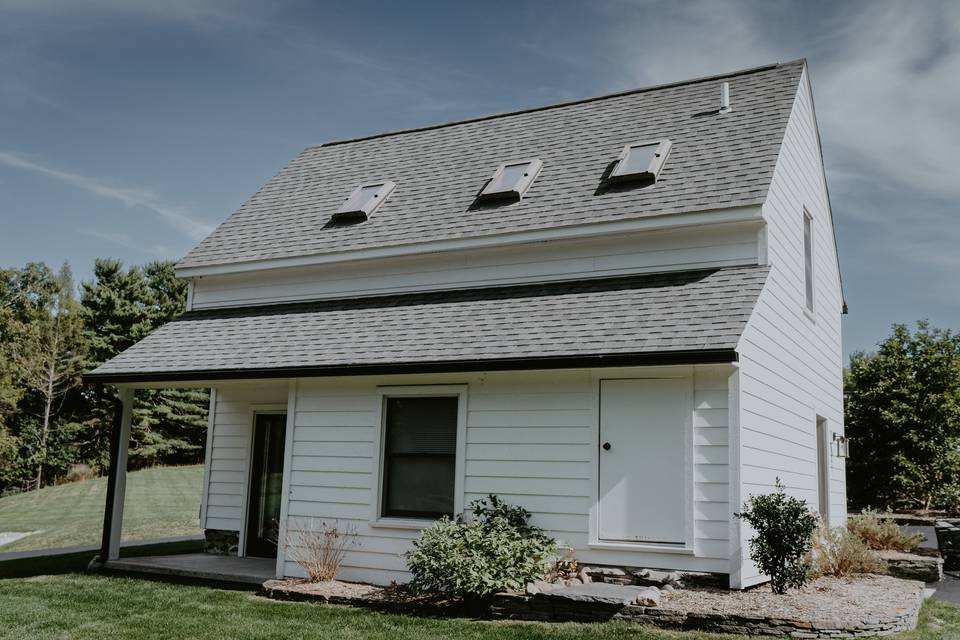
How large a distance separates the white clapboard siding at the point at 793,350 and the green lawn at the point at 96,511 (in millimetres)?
12815

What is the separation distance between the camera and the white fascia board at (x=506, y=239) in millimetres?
9438

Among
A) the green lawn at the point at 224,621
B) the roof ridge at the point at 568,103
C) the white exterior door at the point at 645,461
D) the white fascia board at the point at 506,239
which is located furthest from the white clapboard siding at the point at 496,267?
the green lawn at the point at 224,621

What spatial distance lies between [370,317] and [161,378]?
3.03 metres

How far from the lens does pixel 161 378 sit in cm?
1102

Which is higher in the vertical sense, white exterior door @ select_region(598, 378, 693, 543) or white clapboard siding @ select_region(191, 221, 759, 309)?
white clapboard siding @ select_region(191, 221, 759, 309)

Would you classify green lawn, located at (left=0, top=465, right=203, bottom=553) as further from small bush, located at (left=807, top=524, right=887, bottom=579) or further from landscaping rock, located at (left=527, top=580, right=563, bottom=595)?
small bush, located at (left=807, top=524, right=887, bottom=579)

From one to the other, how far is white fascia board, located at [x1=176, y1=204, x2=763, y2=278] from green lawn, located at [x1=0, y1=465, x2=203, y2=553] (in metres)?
6.91

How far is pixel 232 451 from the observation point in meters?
12.5

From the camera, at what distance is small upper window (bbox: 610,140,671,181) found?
10641 mm

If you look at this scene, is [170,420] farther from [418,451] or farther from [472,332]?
[472,332]

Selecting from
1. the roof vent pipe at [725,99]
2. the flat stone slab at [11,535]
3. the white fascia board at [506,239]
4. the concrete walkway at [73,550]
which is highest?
the roof vent pipe at [725,99]

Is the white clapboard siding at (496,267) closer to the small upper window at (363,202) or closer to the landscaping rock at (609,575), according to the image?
the small upper window at (363,202)

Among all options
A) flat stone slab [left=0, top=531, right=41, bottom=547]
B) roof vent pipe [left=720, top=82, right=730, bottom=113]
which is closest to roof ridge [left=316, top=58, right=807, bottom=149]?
roof vent pipe [left=720, top=82, right=730, bottom=113]

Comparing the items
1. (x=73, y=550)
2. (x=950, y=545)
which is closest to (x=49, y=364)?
(x=73, y=550)
